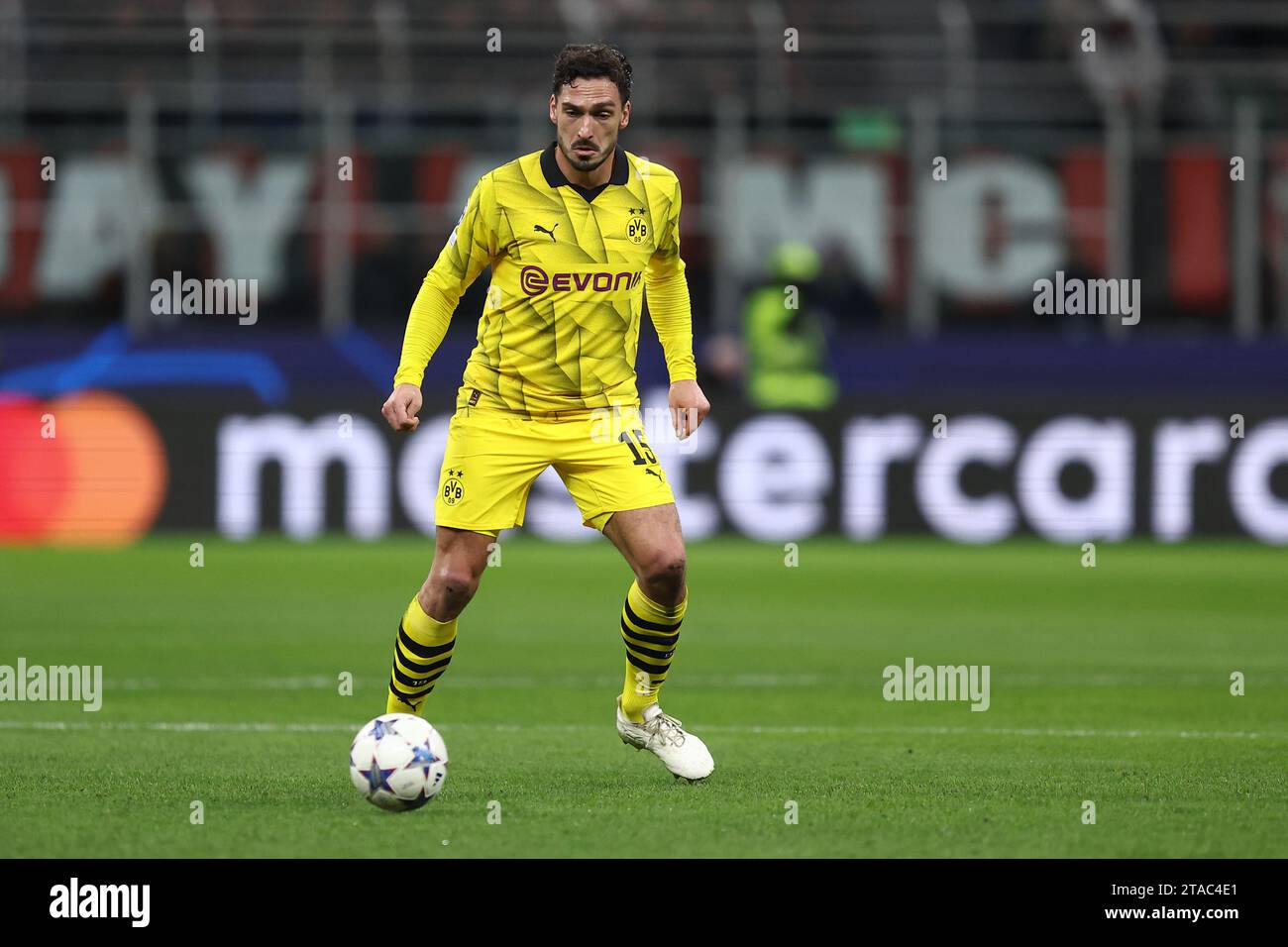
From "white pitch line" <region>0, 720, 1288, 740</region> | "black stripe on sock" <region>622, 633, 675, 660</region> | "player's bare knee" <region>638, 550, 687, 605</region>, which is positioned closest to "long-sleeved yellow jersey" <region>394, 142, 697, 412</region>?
"player's bare knee" <region>638, 550, 687, 605</region>

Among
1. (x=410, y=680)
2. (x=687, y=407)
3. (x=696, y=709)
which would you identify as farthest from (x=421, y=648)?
(x=696, y=709)

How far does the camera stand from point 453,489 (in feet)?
22.5

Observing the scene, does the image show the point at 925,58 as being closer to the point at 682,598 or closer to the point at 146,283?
the point at 146,283

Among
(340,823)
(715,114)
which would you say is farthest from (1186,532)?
(340,823)

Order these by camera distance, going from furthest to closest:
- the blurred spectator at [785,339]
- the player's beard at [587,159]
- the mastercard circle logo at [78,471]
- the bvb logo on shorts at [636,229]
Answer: the blurred spectator at [785,339] → the mastercard circle logo at [78,471] → the bvb logo on shorts at [636,229] → the player's beard at [587,159]

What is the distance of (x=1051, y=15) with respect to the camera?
2212 cm

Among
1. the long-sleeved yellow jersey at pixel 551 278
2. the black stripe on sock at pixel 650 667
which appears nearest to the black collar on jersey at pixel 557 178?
the long-sleeved yellow jersey at pixel 551 278

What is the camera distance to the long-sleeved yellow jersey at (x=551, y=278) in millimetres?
6863

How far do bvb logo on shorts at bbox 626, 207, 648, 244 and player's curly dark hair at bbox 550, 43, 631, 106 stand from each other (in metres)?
0.43

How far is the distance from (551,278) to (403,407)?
720mm

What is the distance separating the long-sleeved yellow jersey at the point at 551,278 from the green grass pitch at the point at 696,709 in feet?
4.37

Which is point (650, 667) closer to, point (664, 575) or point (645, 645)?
point (645, 645)

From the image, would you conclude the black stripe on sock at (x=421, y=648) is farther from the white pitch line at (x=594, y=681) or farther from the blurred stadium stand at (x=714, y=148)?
the blurred stadium stand at (x=714, y=148)

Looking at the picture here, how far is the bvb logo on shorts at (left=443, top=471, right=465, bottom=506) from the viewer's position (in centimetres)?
685
